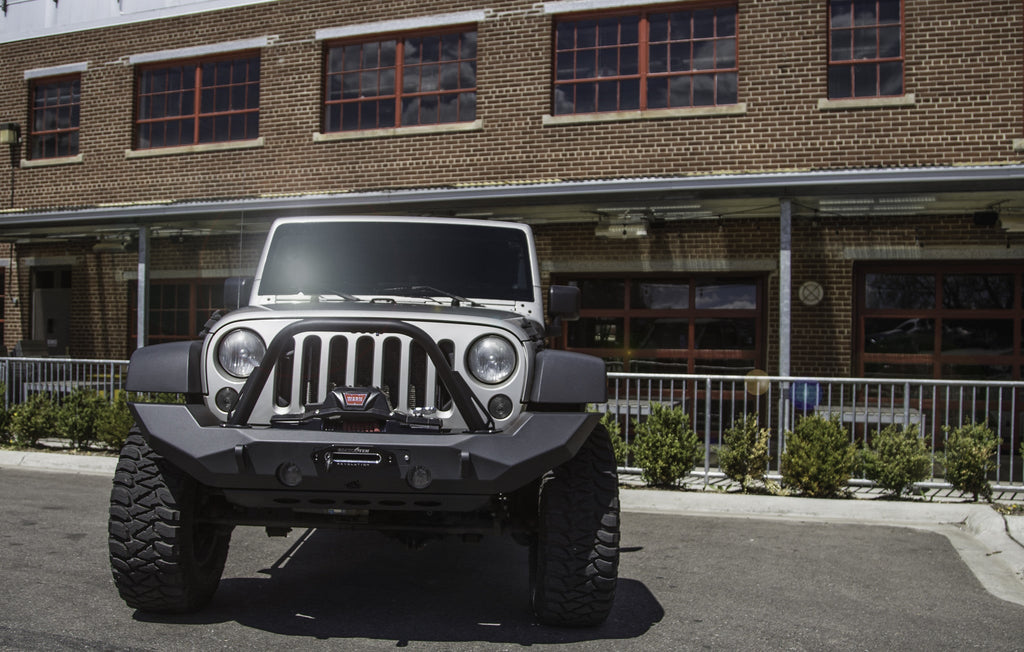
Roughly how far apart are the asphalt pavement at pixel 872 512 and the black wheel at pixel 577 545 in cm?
347

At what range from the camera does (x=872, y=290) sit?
12.2 metres

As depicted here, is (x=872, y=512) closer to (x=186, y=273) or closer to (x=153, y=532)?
(x=153, y=532)

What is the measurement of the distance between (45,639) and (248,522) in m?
0.96

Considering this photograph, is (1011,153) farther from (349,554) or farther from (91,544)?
(91,544)

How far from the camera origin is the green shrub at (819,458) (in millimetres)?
8383

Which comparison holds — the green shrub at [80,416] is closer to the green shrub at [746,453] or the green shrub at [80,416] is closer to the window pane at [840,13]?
the green shrub at [746,453]

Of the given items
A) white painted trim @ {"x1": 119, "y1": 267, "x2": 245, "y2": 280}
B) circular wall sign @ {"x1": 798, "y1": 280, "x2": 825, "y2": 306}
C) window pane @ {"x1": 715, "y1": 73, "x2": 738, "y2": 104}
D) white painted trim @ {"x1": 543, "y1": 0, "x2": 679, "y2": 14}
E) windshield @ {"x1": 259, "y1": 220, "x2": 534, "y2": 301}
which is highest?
white painted trim @ {"x1": 543, "y1": 0, "x2": 679, "y2": 14}

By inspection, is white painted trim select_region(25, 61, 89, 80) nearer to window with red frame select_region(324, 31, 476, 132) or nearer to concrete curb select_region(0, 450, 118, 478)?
window with red frame select_region(324, 31, 476, 132)

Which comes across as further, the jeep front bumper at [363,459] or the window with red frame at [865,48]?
the window with red frame at [865,48]

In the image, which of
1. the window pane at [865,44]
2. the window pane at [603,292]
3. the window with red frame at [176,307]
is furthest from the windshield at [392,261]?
the window with red frame at [176,307]

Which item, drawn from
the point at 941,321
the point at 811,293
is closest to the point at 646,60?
the point at 811,293

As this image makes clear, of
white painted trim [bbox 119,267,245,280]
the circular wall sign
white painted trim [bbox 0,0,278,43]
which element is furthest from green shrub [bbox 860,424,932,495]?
white painted trim [bbox 0,0,278,43]

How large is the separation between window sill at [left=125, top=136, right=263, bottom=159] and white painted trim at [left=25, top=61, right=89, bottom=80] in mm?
1839

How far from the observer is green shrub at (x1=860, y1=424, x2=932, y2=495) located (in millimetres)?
8312
